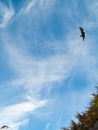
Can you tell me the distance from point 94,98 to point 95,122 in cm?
197

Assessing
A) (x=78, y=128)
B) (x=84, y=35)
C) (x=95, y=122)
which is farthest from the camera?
(x=78, y=128)

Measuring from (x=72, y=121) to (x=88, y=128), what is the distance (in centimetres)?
174

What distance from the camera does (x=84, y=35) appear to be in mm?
10891

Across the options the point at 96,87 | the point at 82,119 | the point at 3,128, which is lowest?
the point at 3,128

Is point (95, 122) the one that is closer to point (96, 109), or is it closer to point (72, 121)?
point (96, 109)

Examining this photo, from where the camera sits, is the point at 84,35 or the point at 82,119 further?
the point at 82,119

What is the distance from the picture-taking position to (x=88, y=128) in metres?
18.6

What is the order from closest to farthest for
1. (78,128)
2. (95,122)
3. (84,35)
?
(84,35), (95,122), (78,128)

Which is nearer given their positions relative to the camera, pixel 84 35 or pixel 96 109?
pixel 84 35

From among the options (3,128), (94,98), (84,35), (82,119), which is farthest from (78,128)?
(84,35)

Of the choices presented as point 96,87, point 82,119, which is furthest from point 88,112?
point 96,87

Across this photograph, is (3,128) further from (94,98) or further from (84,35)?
(94,98)

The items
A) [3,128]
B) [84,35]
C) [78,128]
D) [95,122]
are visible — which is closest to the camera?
[84,35]

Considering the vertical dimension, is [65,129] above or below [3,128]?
above
